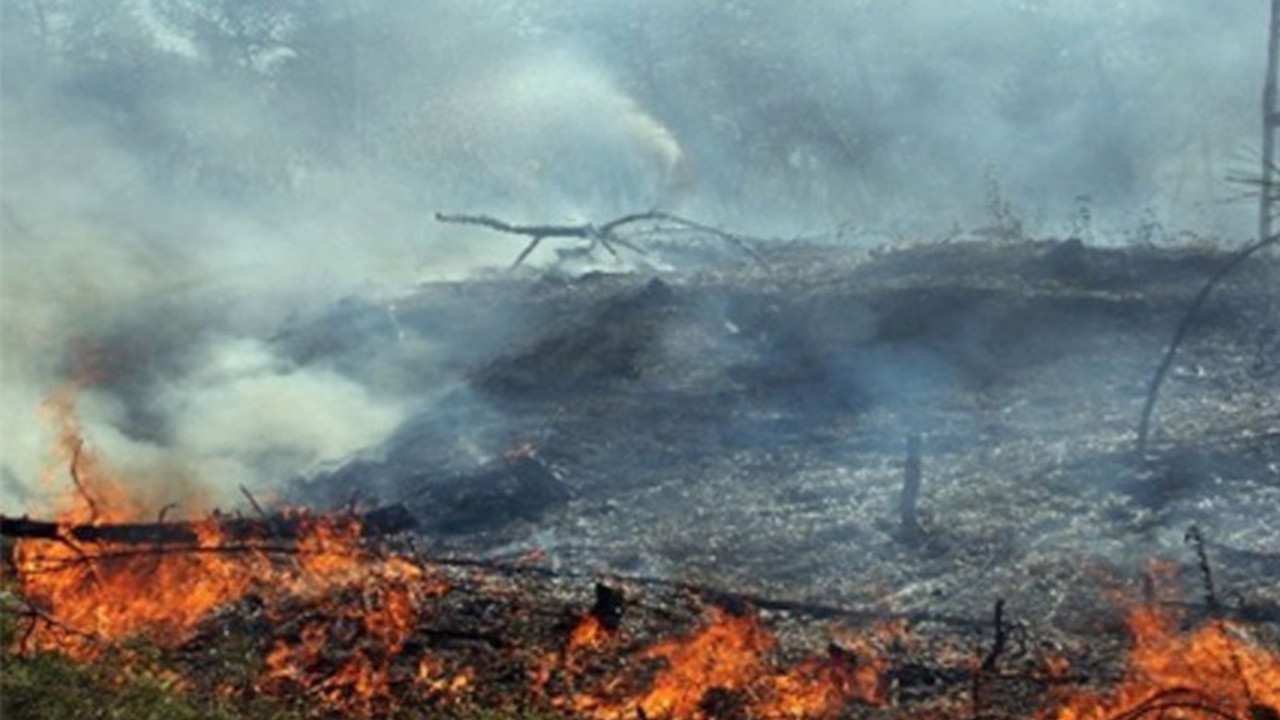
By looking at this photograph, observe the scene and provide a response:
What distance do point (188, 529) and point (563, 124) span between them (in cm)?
3386

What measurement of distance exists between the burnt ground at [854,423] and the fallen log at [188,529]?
76cm

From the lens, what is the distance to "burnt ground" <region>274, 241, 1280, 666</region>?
10367 millimetres

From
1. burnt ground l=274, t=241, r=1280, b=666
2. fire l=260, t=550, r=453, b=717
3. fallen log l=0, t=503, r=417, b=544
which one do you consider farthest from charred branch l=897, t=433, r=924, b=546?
fallen log l=0, t=503, r=417, b=544

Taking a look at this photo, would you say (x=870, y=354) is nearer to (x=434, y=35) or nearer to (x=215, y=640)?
(x=215, y=640)

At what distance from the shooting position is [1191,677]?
7.87 metres

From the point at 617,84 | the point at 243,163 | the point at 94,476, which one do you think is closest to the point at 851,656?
the point at 94,476

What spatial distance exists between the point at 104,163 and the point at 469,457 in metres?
26.5

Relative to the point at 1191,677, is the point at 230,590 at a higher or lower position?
higher

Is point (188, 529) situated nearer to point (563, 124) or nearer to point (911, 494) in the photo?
point (911, 494)

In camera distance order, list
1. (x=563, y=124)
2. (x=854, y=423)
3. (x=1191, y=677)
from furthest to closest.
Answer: (x=563, y=124) < (x=854, y=423) < (x=1191, y=677)

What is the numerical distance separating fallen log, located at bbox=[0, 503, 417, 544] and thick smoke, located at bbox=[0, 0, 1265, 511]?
12.7 metres

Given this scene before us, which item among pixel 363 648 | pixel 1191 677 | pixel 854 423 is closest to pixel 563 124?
pixel 854 423

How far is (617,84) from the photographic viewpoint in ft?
154

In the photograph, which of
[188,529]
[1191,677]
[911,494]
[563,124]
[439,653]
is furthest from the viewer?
[563,124]
